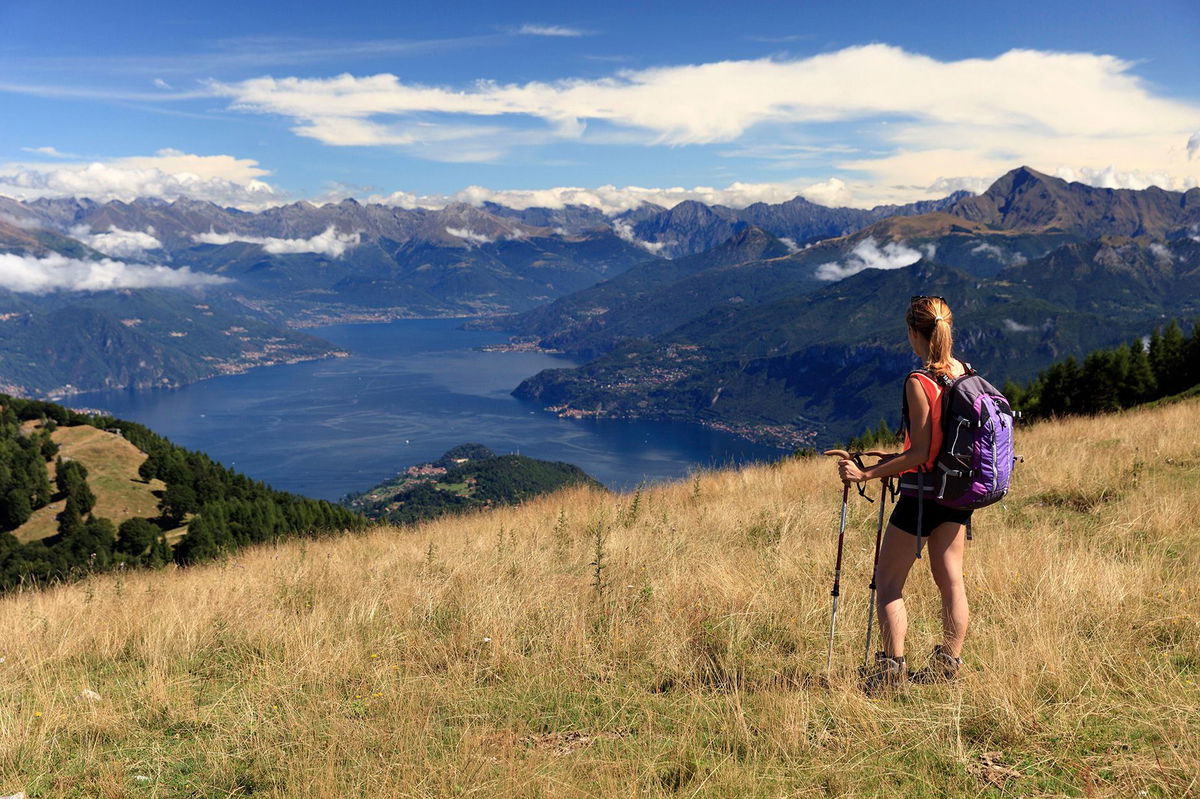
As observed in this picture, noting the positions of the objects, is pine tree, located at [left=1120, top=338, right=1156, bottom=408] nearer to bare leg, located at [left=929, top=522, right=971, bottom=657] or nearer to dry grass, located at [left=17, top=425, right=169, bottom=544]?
bare leg, located at [left=929, top=522, right=971, bottom=657]

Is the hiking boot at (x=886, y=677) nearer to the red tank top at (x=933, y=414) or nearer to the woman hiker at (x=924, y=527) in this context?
the woman hiker at (x=924, y=527)

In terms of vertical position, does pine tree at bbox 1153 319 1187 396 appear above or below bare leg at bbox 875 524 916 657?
below

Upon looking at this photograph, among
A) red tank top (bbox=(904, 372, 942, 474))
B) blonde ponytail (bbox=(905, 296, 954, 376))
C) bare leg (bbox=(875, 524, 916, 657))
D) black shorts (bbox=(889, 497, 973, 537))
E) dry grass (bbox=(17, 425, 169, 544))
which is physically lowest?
dry grass (bbox=(17, 425, 169, 544))

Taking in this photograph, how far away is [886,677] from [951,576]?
0.81 metres

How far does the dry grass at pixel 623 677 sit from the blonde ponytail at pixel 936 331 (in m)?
2.01

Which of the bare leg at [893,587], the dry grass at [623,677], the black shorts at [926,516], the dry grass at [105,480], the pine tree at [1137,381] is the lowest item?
the dry grass at [105,480]

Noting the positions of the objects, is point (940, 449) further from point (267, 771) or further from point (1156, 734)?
point (267, 771)

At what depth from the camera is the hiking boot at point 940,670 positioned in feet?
14.8

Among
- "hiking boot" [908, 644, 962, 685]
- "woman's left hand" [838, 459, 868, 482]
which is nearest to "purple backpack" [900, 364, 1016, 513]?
"woman's left hand" [838, 459, 868, 482]

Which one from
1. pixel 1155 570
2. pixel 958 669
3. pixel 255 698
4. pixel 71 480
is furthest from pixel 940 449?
pixel 71 480

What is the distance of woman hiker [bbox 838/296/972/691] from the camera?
435 centimetres

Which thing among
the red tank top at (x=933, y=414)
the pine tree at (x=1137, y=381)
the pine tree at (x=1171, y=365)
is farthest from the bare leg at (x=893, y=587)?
the pine tree at (x=1171, y=365)

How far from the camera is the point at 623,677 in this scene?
5.04 m

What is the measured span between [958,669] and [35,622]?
9.12 metres
